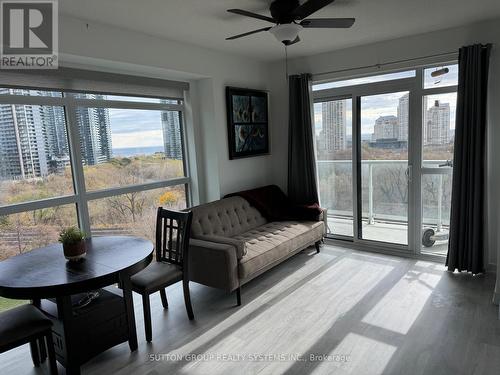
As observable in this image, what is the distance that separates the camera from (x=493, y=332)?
250cm

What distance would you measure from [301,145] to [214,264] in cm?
220

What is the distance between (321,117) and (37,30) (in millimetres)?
3255

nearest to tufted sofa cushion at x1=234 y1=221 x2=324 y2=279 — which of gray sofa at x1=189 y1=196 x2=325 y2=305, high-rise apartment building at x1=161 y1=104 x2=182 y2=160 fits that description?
gray sofa at x1=189 y1=196 x2=325 y2=305

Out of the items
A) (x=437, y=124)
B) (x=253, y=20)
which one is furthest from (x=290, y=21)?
(x=437, y=124)

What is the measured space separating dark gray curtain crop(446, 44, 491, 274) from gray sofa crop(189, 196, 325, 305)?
1.47 metres

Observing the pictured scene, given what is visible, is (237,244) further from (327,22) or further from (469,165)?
(469,165)

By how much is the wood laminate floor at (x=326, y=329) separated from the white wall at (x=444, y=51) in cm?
71

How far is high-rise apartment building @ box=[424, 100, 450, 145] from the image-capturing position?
12.2 feet

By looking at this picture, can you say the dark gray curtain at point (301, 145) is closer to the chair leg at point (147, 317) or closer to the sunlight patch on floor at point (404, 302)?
the sunlight patch on floor at point (404, 302)

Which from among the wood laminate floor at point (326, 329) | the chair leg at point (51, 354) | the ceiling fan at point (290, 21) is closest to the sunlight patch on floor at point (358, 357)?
the wood laminate floor at point (326, 329)

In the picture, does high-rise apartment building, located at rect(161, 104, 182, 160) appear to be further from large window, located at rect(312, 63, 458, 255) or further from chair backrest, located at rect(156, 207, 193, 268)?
large window, located at rect(312, 63, 458, 255)

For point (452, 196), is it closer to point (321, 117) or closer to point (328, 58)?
point (321, 117)

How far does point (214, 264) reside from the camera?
120 inches

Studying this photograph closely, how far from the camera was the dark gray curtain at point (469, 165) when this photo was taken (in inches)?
129
